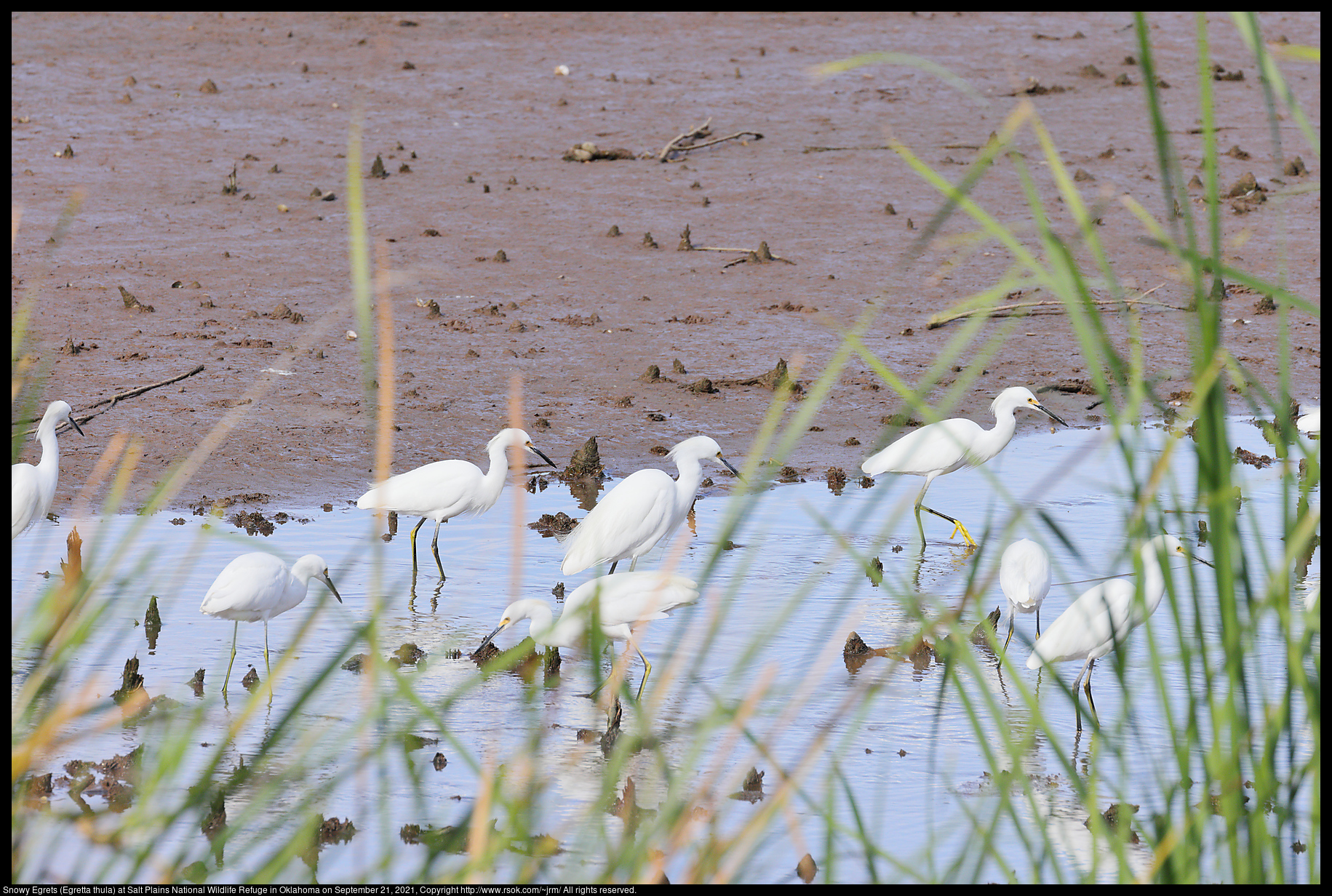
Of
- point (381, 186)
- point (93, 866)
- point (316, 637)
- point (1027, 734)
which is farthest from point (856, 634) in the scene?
point (381, 186)

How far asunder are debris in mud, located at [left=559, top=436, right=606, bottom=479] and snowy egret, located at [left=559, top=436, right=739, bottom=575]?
1.52 meters

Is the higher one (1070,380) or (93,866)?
(1070,380)

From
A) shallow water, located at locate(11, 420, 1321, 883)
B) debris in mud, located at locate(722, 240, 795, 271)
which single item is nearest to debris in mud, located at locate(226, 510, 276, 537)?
shallow water, located at locate(11, 420, 1321, 883)

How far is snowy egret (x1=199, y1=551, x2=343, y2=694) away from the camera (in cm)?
520

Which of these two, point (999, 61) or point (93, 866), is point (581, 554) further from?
point (999, 61)

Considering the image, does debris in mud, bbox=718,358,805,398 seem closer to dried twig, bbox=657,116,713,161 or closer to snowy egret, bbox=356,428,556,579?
snowy egret, bbox=356,428,556,579

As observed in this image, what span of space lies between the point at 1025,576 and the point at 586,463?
10.1ft

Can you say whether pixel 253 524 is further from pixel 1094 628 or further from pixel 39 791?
pixel 1094 628

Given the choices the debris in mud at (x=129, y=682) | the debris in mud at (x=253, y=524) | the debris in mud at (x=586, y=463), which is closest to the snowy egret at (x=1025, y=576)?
the debris in mud at (x=586, y=463)

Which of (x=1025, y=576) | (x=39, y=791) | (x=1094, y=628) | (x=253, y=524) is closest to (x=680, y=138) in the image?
(x=253, y=524)

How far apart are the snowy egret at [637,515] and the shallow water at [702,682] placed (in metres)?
0.32

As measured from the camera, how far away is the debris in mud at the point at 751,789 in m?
4.33

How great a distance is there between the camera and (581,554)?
6371mm

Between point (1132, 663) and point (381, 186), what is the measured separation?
388 inches
